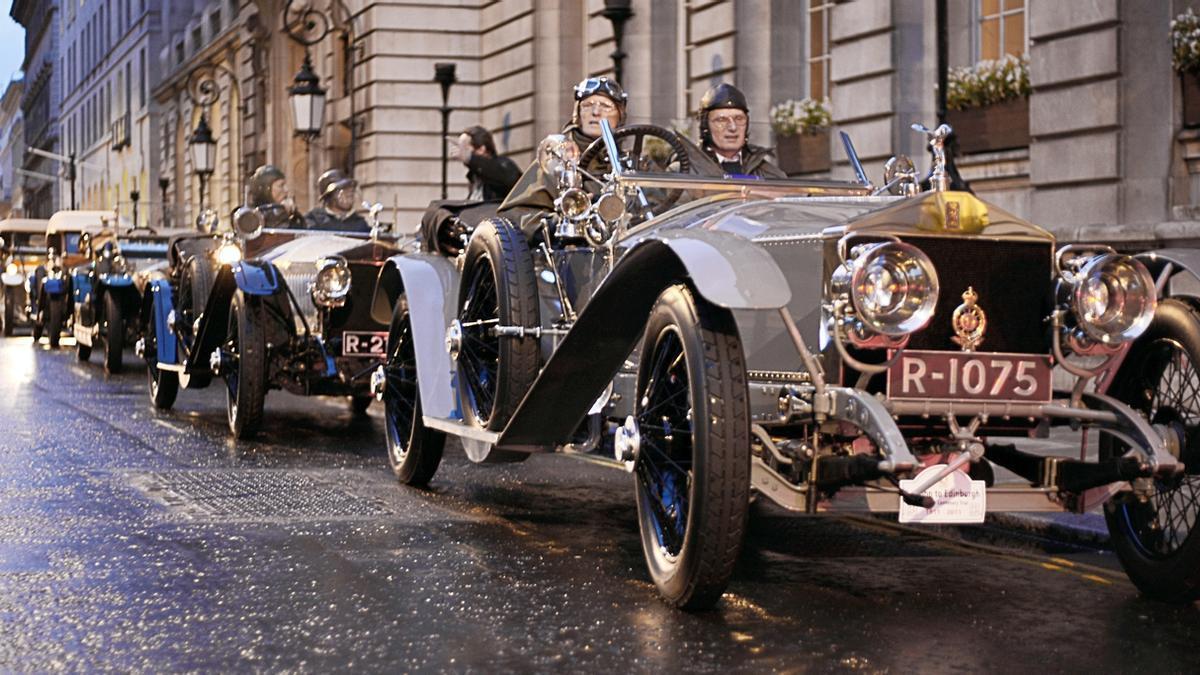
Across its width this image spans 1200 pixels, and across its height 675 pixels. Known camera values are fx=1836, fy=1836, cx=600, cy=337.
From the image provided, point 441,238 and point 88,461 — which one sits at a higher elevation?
point 441,238

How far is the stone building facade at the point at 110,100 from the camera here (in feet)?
214

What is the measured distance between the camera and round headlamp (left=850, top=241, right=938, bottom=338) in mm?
5477

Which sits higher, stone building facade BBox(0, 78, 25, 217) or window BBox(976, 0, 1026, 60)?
stone building facade BBox(0, 78, 25, 217)

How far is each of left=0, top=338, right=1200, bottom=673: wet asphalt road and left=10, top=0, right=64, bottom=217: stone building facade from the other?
9353cm

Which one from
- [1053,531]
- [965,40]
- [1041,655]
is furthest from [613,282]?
[965,40]

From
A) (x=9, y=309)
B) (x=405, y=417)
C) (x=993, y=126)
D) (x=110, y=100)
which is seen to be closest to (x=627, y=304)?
(x=405, y=417)

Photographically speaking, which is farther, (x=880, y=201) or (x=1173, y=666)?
(x=880, y=201)

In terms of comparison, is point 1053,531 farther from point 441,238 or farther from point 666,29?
point 666,29

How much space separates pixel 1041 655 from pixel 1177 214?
31.4 feet

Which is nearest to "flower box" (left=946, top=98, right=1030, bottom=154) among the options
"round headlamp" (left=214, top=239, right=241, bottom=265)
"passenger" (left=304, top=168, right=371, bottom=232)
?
"passenger" (left=304, top=168, right=371, bottom=232)

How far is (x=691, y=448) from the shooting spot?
5730 millimetres

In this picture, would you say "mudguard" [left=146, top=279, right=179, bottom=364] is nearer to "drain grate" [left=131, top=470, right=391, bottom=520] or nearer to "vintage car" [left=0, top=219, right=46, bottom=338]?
"drain grate" [left=131, top=470, right=391, bottom=520]

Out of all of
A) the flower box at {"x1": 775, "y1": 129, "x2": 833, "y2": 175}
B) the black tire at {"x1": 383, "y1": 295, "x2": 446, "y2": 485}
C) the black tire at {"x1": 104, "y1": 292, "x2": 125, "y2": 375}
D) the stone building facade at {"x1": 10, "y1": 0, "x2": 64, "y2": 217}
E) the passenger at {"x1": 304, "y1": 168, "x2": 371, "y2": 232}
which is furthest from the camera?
the stone building facade at {"x1": 10, "y1": 0, "x2": 64, "y2": 217}

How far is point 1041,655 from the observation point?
514 centimetres
